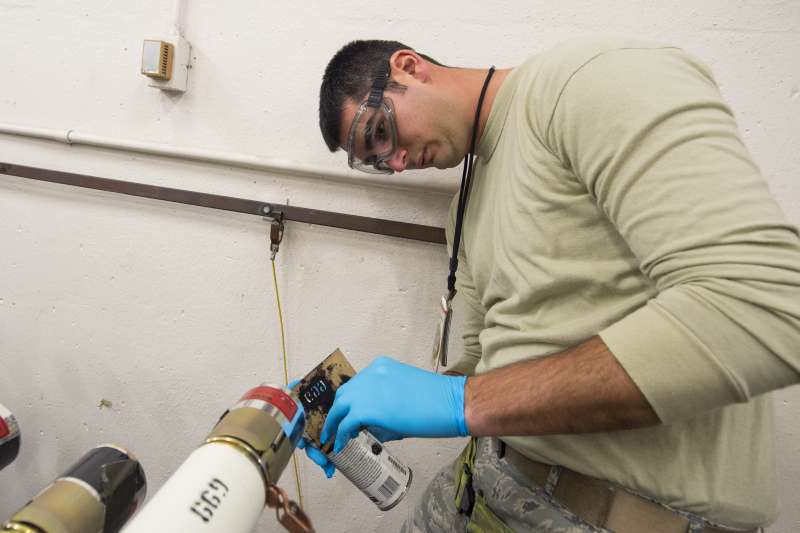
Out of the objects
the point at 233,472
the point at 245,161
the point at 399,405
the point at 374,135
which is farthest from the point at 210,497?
the point at 245,161

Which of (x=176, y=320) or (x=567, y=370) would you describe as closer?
(x=567, y=370)

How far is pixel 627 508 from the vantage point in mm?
623

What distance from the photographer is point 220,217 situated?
1146mm

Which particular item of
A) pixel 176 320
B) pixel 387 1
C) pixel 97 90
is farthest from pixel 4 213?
pixel 387 1

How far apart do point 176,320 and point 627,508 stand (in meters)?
1.13

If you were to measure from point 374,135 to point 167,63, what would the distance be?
0.60 meters

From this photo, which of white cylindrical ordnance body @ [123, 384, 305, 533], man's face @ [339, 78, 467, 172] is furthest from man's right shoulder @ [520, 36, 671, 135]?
white cylindrical ordnance body @ [123, 384, 305, 533]

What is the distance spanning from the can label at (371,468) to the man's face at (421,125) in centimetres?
51

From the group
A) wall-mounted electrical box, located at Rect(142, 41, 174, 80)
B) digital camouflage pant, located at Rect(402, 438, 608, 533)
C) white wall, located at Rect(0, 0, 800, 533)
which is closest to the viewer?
digital camouflage pant, located at Rect(402, 438, 608, 533)

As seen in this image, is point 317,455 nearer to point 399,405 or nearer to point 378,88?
point 399,405

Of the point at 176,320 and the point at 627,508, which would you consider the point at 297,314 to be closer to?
the point at 176,320

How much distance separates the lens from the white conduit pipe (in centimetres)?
104

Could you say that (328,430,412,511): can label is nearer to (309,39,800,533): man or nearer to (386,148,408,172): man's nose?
(309,39,800,533): man

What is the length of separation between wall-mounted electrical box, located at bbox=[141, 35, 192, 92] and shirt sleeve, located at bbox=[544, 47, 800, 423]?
3.24 feet
